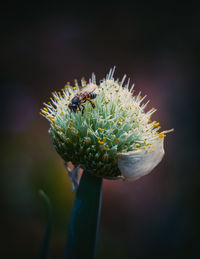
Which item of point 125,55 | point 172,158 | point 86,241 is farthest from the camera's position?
point 125,55

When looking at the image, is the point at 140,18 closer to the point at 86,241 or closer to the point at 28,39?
the point at 28,39

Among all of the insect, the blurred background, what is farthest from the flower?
the blurred background

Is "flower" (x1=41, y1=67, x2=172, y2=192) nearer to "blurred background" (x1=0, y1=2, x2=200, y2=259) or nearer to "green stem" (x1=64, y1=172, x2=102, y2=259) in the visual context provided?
"green stem" (x1=64, y1=172, x2=102, y2=259)

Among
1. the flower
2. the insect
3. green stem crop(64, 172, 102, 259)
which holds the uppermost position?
the insect

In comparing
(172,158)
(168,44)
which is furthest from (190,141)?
(168,44)

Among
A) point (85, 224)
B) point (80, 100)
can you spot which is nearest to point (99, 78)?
point (80, 100)

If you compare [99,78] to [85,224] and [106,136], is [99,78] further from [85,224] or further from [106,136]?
[85,224]
